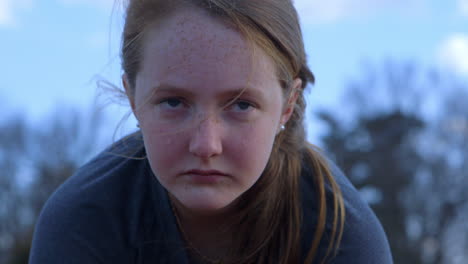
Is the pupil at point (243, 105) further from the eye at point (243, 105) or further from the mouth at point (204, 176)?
the mouth at point (204, 176)

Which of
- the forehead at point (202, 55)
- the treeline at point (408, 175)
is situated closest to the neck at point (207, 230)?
the forehead at point (202, 55)

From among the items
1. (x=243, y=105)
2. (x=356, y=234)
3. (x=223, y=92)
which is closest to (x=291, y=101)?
(x=243, y=105)

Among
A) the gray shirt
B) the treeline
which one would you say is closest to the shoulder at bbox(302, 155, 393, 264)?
the gray shirt

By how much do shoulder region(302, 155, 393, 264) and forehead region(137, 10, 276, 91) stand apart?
2.41 feet

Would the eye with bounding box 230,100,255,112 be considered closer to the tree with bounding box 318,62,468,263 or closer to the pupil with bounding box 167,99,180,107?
the pupil with bounding box 167,99,180,107

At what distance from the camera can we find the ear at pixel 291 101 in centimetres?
272

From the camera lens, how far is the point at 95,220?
103 inches

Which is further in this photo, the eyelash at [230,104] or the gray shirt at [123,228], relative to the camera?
the gray shirt at [123,228]

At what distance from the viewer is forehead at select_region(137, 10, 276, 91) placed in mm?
2275

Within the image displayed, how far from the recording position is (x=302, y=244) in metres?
2.71

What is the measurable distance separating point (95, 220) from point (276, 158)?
919mm

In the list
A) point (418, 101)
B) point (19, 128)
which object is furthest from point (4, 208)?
point (418, 101)

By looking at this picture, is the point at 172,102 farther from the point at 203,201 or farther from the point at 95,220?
the point at 95,220

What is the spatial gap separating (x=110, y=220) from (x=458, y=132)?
1142 inches
